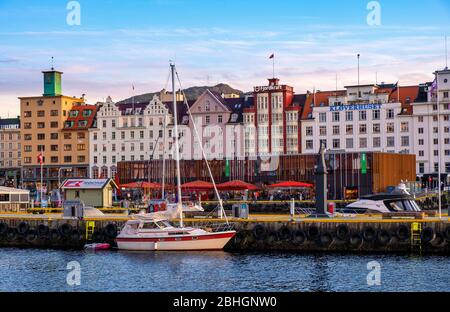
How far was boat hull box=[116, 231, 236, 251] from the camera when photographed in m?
67.9

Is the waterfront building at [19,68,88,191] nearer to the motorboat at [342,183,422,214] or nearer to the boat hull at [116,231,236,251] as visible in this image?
the motorboat at [342,183,422,214]

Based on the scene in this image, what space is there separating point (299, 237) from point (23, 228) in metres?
28.8

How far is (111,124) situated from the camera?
17512 centimetres

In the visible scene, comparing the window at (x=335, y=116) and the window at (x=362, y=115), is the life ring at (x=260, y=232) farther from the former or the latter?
the window at (x=335, y=116)

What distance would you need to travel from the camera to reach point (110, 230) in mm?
75250

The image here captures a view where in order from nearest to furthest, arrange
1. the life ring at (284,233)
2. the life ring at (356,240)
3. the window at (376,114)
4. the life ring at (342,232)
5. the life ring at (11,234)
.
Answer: the life ring at (356,240), the life ring at (342,232), the life ring at (284,233), the life ring at (11,234), the window at (376,114)

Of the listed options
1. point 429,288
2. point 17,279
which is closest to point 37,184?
point 17,279

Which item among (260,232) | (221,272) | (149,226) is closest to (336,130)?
(260,232)

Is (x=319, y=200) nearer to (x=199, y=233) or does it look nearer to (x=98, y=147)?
(x=199, y=233)

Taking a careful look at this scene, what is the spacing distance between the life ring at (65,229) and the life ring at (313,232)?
78.8ft

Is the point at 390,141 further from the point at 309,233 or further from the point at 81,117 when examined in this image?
the point at 309,233

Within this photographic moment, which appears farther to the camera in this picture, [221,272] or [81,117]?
[81,117]

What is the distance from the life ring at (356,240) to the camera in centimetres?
6594

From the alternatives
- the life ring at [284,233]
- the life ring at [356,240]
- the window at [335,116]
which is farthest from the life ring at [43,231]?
the window at [335,116]
